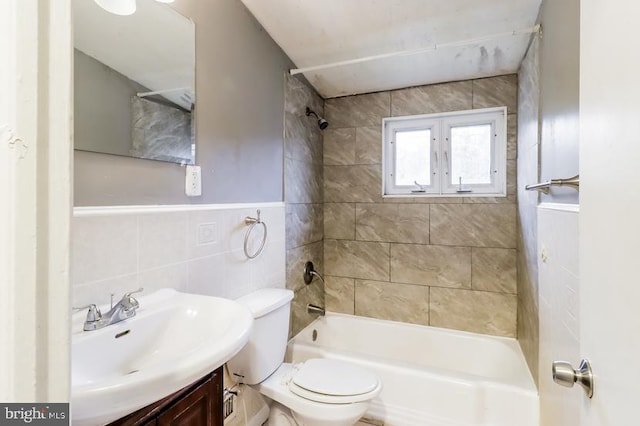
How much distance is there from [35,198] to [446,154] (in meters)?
2.59

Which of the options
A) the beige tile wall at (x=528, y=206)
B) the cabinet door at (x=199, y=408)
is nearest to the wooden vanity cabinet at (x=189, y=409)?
the cabinet door at (x=199, y=408)

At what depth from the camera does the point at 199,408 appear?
40.7 inches

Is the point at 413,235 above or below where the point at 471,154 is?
below

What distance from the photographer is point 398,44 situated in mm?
2014

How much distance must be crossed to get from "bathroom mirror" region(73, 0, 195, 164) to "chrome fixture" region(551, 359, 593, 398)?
145 centimetres

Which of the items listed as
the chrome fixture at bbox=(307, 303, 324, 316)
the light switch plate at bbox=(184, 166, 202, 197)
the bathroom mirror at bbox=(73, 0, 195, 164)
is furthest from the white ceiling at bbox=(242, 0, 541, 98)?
the chrome fixture at bbox=(307, 303, 324, 316)

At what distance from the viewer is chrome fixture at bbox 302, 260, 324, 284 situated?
2.46 meters

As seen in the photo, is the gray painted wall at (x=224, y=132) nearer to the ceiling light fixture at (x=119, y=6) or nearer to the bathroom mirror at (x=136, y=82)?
the bathroom mirror at (x=136, y=82)

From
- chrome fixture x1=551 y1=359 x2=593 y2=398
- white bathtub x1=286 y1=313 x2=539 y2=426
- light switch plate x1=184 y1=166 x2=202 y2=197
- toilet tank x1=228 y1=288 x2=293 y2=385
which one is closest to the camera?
chrome fixture x1=551 y1=359 x2=593 y2=398

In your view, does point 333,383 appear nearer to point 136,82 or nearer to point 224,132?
point 224,132

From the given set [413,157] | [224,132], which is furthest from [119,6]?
[413,157]

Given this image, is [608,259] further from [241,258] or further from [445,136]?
[445,136]

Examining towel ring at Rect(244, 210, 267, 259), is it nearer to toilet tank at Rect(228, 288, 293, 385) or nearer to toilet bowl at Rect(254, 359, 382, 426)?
toilet tank at Rect(228, 288, 293, 385)

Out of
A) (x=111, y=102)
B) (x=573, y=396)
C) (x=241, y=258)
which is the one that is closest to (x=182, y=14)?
(x=111, y=102)
